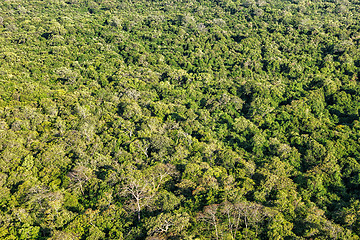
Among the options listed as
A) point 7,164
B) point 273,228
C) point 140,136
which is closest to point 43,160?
point 7,164

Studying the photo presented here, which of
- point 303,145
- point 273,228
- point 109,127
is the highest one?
point 273,228

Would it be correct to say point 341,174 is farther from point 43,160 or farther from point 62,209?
point 43,160

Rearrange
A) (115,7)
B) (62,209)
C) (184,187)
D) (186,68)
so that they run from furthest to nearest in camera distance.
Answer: (115,7), (186,68), (184,187), (62,209)

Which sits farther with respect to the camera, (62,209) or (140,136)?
(140,136)

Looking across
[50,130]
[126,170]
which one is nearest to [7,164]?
[50,130]

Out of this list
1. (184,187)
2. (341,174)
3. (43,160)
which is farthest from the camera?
(341,174)

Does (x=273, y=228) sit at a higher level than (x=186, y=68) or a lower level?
higher
